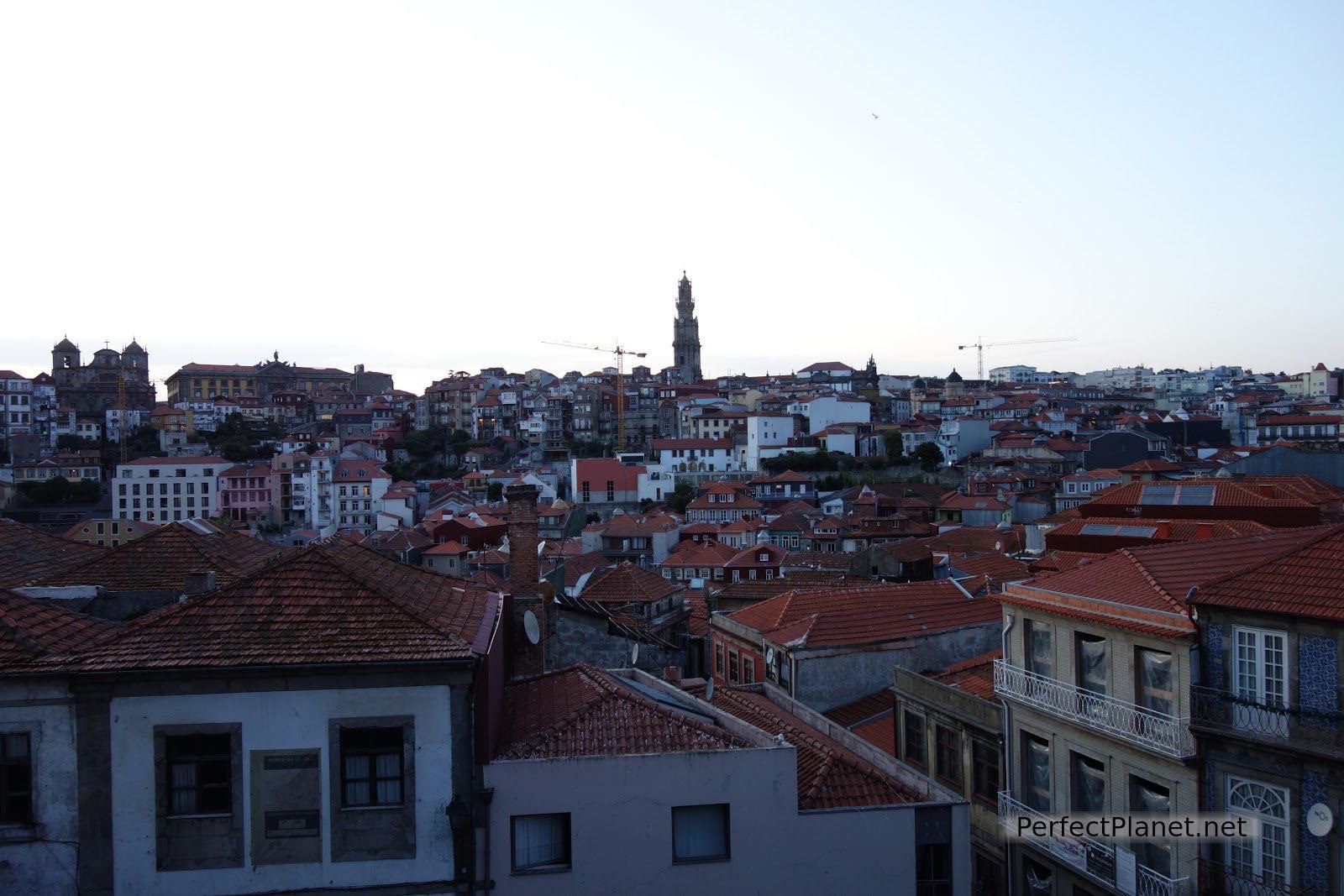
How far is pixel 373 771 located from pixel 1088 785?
9.63m

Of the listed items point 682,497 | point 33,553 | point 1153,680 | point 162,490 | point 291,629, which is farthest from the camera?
point 682,497

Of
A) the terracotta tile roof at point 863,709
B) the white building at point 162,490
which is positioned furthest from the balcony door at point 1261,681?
the white building at point 162,490

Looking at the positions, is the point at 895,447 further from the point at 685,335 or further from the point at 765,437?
the point at 685,335

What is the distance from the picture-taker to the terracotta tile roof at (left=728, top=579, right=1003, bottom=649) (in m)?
21.1

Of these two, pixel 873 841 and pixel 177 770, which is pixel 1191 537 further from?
pixel 177 770

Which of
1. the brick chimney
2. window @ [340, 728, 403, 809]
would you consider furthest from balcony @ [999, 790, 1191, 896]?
window @ [340, 728, 403, 809]

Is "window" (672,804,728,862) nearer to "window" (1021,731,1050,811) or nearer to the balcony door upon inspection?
the balcony door

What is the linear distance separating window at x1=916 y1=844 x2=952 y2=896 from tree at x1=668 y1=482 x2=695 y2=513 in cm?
7197

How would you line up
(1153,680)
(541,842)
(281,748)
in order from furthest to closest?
(1153,680)
(541,842)
(281,748)

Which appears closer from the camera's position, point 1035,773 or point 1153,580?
point 1153,580

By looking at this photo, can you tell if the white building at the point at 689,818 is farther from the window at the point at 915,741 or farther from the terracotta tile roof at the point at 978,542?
the terracotta tile roof at the point at 978,542

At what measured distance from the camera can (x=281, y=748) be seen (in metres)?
9.34

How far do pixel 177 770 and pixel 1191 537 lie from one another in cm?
1840

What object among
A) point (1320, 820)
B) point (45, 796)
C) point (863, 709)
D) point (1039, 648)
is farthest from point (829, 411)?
point (45, 796)
